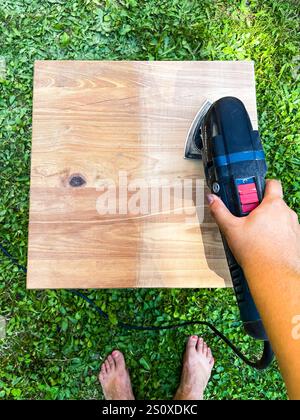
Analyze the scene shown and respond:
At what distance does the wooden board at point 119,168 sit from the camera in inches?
41.0

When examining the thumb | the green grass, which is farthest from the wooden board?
the green grass

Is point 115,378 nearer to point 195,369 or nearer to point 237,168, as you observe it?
point 195,369

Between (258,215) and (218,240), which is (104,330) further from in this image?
(258,215)

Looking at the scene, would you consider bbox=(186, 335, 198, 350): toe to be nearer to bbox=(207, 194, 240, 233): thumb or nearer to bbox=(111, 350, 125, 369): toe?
bbox=(111, 350, 125, 369): toe

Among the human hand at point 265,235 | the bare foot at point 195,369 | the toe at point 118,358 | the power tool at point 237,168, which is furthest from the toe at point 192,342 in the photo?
the human hand at point 265,235

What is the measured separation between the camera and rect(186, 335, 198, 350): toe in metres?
1.44

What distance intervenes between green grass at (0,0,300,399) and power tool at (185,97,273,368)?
539mm

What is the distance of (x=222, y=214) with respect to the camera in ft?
3.05

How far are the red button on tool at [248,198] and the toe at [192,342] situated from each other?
2.40 feet

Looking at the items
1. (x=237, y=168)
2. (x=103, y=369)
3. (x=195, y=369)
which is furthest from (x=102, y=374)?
(x=237, y=168)

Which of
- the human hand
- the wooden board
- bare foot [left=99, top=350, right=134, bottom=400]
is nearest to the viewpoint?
the human hand

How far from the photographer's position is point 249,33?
1.64m
